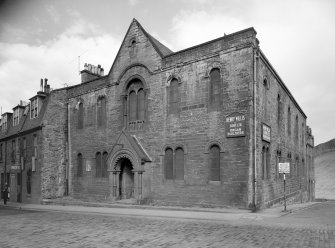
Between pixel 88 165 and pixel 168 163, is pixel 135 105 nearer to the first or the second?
pixel 168 163

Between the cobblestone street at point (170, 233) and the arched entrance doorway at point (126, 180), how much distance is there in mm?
8456

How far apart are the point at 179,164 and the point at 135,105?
556 cm

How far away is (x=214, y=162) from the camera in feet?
58.4

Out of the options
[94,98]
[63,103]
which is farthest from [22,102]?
[94,98]

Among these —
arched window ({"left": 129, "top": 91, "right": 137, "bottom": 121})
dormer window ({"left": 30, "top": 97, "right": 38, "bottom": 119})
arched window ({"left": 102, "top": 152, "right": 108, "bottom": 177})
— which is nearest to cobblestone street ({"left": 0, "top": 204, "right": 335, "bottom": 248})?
arched window ({"left": 129, "top": 91, "right": 137, "bottom": 121})

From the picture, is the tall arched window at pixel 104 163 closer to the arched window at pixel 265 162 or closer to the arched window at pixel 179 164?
the arched window at pixel 179 164

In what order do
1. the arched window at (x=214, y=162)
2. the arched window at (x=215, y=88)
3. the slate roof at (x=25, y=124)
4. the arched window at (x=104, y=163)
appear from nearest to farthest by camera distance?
1. the arched window at (x=214, y=162)
2. the arched window at (x=215, y=88)
3. the arched window at (x=104, y=163)
4. the slate roof at (x=25, y=124)

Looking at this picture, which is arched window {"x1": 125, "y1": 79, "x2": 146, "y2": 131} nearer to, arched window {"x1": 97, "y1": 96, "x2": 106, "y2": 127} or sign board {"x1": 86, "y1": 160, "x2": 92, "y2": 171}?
arched window {"x1": 97, "y1": 96, "x2": 106, "y2": 127}

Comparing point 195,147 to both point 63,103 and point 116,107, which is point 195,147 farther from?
point 63,103

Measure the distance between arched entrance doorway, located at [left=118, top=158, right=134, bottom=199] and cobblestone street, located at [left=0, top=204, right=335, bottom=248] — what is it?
8456mm

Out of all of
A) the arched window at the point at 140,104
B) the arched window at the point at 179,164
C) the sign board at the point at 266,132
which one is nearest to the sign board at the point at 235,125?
the sign board at the point at 266,132

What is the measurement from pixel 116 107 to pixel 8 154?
15.2 m

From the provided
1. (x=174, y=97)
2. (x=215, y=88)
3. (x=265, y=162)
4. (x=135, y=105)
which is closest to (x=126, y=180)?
(x=135, y=105)

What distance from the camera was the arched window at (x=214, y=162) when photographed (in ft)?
58.0
